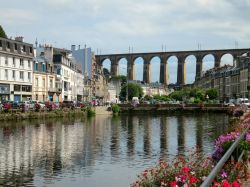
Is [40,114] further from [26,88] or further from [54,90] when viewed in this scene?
[54,90]

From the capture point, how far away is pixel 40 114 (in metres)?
69.4

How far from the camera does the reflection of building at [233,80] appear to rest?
12838 centimetres

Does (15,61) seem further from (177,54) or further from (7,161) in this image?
(177,54)

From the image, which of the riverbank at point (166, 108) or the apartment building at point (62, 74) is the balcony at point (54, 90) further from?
the riverbank at point (166, 108)

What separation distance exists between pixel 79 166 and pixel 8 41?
61291mm

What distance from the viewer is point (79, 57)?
141625 millimetres

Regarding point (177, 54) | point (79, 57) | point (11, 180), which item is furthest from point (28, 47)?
point (177, 54)

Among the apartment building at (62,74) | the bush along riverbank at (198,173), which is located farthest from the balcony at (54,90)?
→ the bush along riverbank at (198,173)

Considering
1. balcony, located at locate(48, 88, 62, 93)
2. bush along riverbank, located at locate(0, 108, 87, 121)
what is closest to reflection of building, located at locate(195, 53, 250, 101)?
balcony, located at locate(48, 88, 62, 93)

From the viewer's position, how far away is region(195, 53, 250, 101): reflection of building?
421 feet

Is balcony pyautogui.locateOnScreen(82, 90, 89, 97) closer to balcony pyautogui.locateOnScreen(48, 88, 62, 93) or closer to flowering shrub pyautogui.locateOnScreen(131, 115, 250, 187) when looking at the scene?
balcony pyautogui.locateOnScreen(48, 88, 62, 93)

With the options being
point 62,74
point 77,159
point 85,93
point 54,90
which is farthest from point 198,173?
point 85,93

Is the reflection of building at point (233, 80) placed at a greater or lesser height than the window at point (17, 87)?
greater

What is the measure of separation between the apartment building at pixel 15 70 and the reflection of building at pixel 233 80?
5217 centimetres
